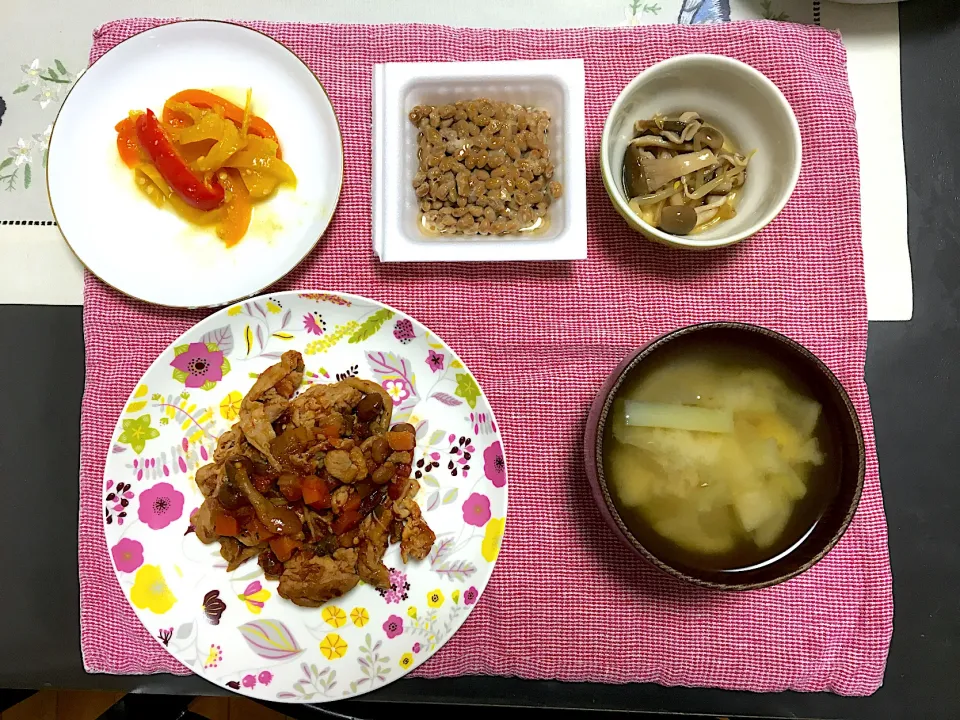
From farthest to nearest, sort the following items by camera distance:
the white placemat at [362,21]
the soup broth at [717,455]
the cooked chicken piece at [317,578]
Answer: the white placemat at [362,21] < the cooked chicken piece at [317,578] < the soup broth at [717,455]

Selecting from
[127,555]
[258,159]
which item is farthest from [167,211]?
[127,555]

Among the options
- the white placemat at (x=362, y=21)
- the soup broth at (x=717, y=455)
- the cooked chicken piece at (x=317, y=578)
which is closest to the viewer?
the soup broth at (x=717, y=455)

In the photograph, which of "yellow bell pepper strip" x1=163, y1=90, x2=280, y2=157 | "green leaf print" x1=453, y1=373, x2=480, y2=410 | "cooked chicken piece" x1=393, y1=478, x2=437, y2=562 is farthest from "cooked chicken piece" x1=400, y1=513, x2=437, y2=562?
"yellow bell pepper strip" x1=163, y1=90, x2=280, y2=157

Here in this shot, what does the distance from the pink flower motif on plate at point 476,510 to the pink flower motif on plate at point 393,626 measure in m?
0.20

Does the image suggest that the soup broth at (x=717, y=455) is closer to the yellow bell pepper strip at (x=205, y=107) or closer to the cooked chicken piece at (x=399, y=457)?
the cooked chicken piece at (x=399, y=457)

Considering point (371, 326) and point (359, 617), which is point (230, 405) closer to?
point (371, 326)

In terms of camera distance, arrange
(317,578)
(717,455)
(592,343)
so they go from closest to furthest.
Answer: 1. (717,455)
2. (317,578)
3. (592,343)

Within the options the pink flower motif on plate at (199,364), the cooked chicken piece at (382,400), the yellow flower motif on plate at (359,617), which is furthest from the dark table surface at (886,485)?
the cooked chicken piece at (382,400)

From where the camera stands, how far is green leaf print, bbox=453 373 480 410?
1.12 meters

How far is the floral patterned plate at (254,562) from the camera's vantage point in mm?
1112

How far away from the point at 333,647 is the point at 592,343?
27.0 inches

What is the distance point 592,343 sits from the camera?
1197mm
